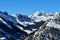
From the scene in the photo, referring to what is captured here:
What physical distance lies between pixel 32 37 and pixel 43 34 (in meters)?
1.63

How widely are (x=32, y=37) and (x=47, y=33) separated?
1911 millimetres

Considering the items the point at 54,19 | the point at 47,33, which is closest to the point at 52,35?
the point at 47,33

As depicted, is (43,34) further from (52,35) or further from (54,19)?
(54,19)

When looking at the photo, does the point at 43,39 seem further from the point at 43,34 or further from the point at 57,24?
the point at 57,24

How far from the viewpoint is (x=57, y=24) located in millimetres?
20766

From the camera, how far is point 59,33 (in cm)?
2025

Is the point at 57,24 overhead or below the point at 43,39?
overhead

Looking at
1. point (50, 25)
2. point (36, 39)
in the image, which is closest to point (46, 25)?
point (50, 25)

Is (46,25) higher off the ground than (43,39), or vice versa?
(46,25)

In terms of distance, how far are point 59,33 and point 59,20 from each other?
5.41 feet

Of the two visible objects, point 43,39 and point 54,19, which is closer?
point 43,39

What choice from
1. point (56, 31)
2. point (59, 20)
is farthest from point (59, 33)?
point (59, 20)

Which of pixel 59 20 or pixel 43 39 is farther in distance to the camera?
pixel 59 20

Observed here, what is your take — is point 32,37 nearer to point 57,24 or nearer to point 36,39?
point 36,39
